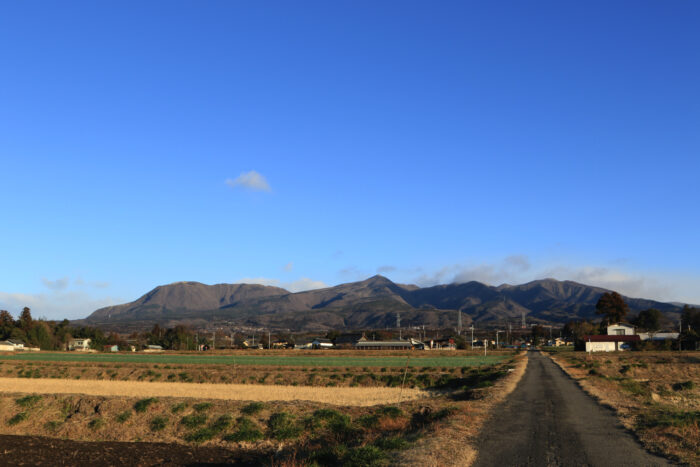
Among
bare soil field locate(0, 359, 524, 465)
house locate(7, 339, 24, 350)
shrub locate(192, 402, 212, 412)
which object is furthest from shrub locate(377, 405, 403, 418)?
Result: house locate(7, 339, 24, 350)

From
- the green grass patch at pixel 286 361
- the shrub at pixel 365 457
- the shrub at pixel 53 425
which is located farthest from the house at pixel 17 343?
the shrub at pixel 365 457

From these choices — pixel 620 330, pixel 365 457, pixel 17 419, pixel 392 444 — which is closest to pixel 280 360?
pixel 17 419

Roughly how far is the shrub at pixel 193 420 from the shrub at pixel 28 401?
10656 millimetres

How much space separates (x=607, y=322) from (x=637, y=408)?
570ft

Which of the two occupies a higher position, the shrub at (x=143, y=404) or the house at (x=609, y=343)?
the shrub at (x=143, y=404)

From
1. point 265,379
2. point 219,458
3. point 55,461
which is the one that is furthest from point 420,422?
point 265,379

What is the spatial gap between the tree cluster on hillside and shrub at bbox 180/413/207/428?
16320 cm

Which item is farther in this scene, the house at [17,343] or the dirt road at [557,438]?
the house at [17,343]

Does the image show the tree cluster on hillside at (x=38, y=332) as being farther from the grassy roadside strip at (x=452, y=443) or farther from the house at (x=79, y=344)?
the grassy roadside strip at (x=452, y=443)

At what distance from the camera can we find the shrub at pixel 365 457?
16002 mm

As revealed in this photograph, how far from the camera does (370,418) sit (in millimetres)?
26828

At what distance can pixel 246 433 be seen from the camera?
85.7 ft

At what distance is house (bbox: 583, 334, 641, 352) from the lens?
145 m

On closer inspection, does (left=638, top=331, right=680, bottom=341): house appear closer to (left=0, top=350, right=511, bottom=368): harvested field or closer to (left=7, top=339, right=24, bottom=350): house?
(left=0, top=350, right=511, bottom=368): harvested field
